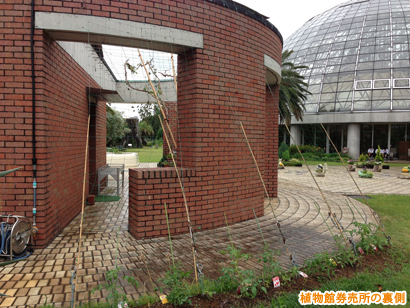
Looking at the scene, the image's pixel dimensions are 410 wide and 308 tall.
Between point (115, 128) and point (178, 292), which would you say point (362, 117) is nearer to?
point (115, 128)

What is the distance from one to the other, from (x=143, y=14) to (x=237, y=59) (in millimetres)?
1850

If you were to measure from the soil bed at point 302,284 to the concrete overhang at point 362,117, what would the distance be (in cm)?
2339

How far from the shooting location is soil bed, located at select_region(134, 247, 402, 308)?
2.67 meters

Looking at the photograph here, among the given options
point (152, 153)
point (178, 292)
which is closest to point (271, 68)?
point (178, 292)

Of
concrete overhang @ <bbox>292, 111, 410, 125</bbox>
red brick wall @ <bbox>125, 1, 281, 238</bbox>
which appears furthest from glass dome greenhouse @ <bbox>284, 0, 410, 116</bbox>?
red brick wall @ <bbox>125, 1, 281, 238</bbox>

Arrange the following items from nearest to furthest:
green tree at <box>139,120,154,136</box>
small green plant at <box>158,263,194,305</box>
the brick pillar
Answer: small green plant at <box>158,263,194,305</box> → green tree at <box>139,120,154,136</box> → the brick pillar

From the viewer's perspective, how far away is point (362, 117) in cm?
2497

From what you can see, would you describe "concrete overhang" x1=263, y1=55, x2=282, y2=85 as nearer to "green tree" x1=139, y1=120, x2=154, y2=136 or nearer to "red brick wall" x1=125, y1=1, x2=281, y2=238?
"red brick wall" x1=125, y1=1, x2=281, y2=238

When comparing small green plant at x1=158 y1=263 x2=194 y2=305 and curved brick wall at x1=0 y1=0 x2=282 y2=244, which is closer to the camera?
small green plant at x1=158 y1=263 x2=194 y2=305

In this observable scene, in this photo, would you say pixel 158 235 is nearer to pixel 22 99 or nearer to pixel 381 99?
pixel 22 99

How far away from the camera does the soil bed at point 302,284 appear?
267 cm

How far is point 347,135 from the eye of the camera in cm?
2670

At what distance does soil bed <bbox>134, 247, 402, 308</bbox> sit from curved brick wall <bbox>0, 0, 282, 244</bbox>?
2029 millimetres

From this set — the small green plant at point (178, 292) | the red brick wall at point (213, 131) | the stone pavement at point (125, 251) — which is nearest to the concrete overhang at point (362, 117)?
the stone pavement at point (125, 251)
